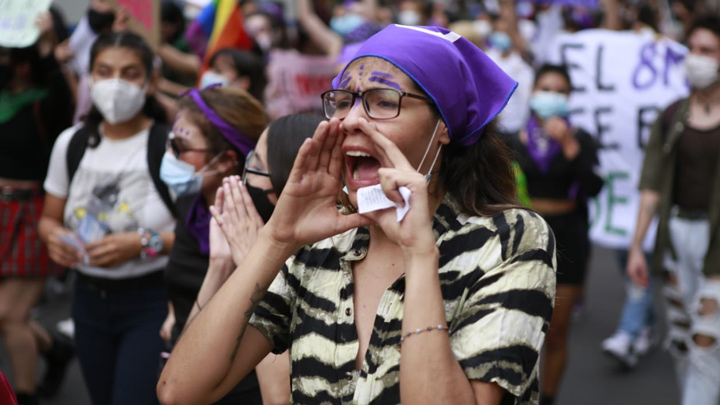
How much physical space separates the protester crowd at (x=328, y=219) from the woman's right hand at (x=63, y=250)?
0.01 meters

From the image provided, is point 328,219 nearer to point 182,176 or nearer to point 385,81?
point 385,81

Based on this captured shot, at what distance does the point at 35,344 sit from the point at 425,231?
12.9ft

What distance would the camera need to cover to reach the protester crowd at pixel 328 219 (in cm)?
204

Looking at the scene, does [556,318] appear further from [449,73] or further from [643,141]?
[449,73]

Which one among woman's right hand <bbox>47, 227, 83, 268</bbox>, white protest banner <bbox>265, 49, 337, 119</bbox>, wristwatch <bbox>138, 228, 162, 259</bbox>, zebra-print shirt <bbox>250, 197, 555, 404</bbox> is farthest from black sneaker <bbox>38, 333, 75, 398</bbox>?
zebra-print shirt <bbox>250, 197, 555, 404</bbox>

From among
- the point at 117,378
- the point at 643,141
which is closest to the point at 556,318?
the point at 643,141

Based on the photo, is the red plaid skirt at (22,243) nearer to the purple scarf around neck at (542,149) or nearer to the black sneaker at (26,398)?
the black sneaker at (26,398)

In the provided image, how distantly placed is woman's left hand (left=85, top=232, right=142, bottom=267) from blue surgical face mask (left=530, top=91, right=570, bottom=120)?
9.51 ft

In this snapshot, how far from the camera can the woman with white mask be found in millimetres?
4137

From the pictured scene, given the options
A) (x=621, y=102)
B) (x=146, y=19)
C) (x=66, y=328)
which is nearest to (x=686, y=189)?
(x=621, y=102)

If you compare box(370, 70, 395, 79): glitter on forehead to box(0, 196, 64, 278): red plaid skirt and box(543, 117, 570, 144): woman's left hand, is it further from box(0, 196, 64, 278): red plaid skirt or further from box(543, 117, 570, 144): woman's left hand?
box(543, 117, 570, 144): woman's left hand

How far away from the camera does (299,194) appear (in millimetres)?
2191

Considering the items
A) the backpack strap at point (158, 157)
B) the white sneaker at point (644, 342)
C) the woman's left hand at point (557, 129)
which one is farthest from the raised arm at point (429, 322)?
the white sneaker at point (644, 342)

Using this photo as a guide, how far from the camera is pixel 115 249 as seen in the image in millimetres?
4105
